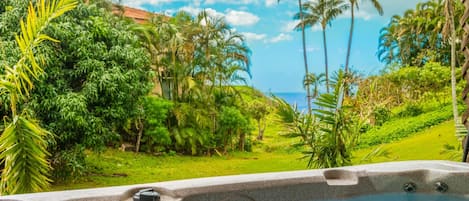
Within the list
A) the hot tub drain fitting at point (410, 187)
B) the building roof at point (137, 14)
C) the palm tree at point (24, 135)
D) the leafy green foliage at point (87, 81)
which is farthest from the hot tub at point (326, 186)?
the building roof at point (137, 14)

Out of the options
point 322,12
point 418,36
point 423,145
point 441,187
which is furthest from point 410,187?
point 418,36

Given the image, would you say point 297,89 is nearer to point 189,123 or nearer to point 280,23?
point 189,123

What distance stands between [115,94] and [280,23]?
7.46 m

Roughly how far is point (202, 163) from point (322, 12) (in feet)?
16.7

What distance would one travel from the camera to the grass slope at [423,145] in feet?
23.2

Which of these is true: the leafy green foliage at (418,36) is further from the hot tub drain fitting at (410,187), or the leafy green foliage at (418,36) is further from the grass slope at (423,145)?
the hot tub drain fitting at (410,187)

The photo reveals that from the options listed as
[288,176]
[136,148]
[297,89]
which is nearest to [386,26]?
[297,89]

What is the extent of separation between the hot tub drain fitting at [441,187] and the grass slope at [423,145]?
3.65m

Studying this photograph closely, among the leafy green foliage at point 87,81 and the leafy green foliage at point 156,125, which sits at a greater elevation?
the leafy green foliage at point 87,81

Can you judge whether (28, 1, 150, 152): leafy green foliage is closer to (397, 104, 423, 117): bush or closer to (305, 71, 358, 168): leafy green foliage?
(305, 71, 358, 168): leafy green foliage

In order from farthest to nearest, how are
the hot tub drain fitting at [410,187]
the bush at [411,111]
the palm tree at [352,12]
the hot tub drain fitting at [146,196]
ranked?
the palm tree at [352,12]
the bush at [411,111]
the hot tub drain fitting at [410,187]
the hot tub drain fitting at [146,196]

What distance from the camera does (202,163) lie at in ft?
26.9

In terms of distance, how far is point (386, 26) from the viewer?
15492 millimetres

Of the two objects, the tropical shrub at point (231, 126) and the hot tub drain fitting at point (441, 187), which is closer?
the hot tub drain fitting at point (441, 187)
